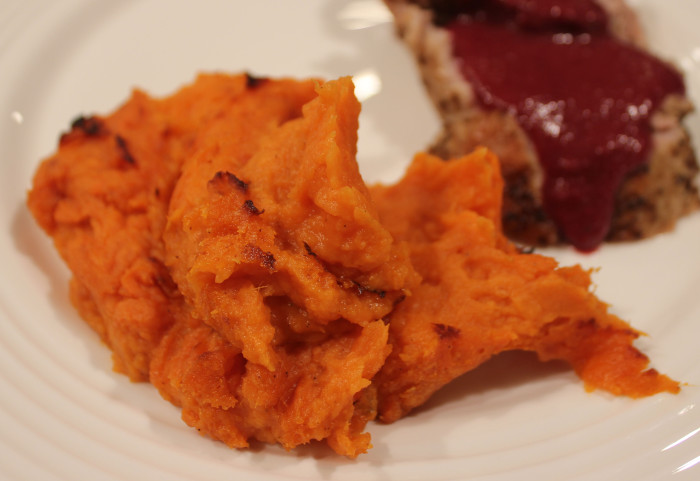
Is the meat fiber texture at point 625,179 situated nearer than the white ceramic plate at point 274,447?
No

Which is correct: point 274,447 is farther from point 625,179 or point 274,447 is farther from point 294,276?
point 625,179

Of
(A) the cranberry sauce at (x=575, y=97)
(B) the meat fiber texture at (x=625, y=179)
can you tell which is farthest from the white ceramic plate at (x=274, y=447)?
(A) the cranberry sauce at (x=575, y=97)

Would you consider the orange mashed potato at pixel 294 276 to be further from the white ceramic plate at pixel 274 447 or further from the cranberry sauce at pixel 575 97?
the cranberry sauce at pixel 575 97

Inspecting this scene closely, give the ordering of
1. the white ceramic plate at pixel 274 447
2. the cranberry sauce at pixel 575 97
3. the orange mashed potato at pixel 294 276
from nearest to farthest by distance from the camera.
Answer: the orange mashed potato at pixel 294 276 → the white ceramic plate at pixel 274 447 → the cranberry sauce at pixel 575 97

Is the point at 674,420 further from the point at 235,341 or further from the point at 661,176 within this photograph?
the point at 235,341

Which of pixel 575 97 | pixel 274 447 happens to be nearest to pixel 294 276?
pixel 274 447

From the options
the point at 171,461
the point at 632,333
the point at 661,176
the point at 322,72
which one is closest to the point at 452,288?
the point at 632,333

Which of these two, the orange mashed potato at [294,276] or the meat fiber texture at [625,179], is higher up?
the orange mashed potato at [294,276]
